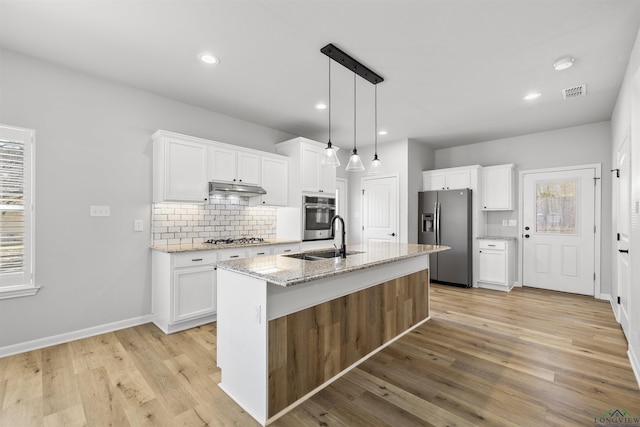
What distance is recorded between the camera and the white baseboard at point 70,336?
2.67 meters

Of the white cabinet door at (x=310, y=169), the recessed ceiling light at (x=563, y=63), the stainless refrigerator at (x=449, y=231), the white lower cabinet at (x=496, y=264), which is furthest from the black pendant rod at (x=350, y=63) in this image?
the white lower cabinet at (x=496, y=264)

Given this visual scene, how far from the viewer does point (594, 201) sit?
4.60 meters

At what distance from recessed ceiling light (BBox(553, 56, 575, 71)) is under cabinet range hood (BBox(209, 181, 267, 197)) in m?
3.49

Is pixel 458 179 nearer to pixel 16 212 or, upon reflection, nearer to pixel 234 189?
pixel 234 189

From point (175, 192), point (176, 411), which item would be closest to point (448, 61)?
point (175, 192)

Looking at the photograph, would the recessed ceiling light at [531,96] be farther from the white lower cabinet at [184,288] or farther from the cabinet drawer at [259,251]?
the white lower cabinet at [184,288]

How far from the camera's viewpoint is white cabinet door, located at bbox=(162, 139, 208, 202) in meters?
3.41

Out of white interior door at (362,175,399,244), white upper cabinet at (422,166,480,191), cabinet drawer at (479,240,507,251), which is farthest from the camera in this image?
white interior door at (362,175,399,244)

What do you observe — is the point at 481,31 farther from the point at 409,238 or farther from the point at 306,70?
the point at 409,238

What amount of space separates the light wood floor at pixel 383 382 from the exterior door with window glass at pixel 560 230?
169 centimetres

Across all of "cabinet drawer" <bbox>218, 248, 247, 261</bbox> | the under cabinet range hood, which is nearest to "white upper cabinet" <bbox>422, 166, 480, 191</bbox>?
the under cabinet range hood

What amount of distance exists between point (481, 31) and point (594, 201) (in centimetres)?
390

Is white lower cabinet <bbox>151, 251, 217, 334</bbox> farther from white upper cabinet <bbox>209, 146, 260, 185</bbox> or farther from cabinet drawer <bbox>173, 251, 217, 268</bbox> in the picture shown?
white upper cabinet <bbox>209, 146, 260, 185</bbox>

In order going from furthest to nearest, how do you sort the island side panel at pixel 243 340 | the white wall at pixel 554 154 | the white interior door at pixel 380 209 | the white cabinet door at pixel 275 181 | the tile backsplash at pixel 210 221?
1. the white interior door at pixel 380 209
2. the white wall at pixel 554 154
3. the white cabinet door at pixel 275 181
4. the tile backsplash at pixel 210 221
5. the island side panel at pixel 243 340
